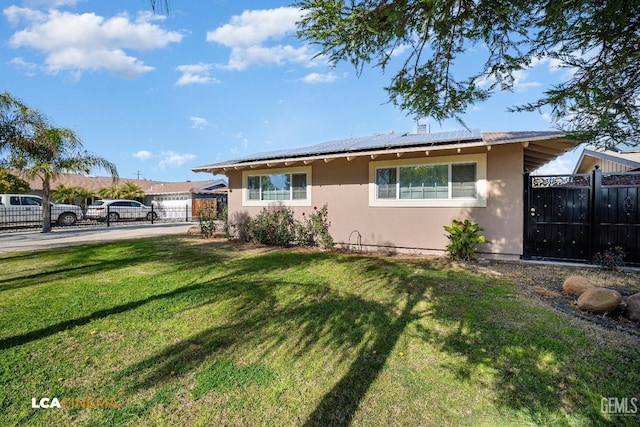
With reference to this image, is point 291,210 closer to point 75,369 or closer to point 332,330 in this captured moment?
point 332,330

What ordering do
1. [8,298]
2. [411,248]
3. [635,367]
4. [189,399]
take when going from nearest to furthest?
[189,399] < [635,367] < [8,298] < [411,248]

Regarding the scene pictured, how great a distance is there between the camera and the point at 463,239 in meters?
7.49

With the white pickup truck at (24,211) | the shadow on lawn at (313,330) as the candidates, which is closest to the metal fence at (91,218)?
the white pickup truck at (24,211)

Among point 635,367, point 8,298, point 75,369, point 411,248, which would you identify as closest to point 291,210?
point 411,248

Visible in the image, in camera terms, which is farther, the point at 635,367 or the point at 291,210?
the point at 291,210

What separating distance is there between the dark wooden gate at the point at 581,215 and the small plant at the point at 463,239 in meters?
1.34

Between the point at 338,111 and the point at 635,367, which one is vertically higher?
the point at 338,111

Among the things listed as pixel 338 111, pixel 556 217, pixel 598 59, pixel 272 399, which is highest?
pixel 338 111

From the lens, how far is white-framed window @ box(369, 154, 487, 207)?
25.9 ft

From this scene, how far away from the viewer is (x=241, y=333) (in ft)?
11.3

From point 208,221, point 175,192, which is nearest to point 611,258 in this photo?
point 208,221

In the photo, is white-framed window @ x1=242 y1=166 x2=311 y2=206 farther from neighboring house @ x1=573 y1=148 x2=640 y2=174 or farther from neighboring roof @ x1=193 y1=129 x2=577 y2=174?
neighboring house @ x1=573 y1=148 x2=640 y2=174

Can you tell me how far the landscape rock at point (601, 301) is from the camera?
3959 millimetres

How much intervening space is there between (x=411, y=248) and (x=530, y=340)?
5.54m
